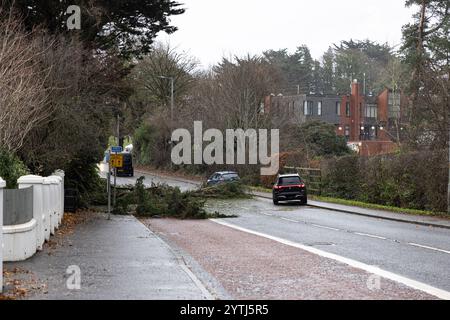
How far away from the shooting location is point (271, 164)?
5278cm

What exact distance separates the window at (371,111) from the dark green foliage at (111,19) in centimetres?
5989

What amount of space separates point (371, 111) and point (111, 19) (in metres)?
63.7

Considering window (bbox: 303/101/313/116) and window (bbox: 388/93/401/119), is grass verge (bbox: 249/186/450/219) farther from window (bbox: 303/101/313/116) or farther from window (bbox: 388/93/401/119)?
window (bbox: 303/101/313/116)

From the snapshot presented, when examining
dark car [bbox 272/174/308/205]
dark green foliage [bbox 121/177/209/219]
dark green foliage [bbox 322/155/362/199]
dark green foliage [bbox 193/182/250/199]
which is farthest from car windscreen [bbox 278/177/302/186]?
dark green foliage [bbox 121/177/209/219]

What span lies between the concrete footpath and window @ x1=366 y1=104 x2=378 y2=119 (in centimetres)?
7410

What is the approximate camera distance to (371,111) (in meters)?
90.8

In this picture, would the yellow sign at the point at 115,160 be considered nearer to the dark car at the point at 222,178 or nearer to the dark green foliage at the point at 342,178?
the dark car at the point at 222,178

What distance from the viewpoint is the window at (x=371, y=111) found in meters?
90.5

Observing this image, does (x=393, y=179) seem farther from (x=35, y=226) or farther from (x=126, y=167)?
(x=126, y=167)

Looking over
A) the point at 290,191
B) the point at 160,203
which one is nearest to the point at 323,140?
the point at 290,191

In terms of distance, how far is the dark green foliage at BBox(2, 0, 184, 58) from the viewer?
29203mm

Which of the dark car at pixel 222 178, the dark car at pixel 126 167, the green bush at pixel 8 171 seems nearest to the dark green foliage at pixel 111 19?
the dark car at pixel 222 178

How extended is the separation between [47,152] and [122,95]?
908cm

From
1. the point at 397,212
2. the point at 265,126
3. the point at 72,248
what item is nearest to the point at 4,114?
the point at 72,248
